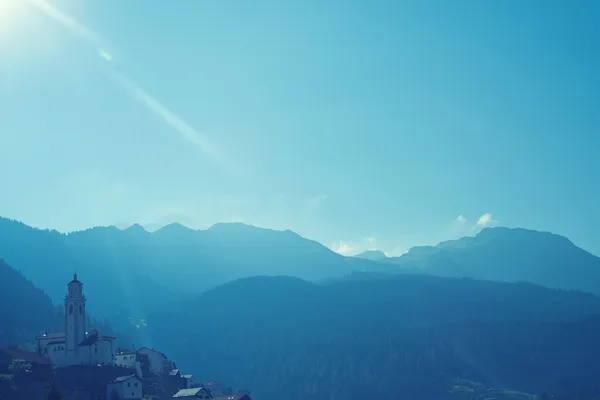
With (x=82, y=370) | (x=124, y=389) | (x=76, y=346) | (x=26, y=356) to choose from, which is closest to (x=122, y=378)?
(x=124, y=389)

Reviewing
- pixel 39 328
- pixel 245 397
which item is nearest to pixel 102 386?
pixel 245 397

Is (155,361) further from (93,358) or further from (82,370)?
(82,370)

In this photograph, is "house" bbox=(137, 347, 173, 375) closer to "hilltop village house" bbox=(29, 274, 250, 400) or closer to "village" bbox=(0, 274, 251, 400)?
"village" bbox=(0, 274, 251, 400)

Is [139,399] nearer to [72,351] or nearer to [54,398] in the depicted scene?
[72,351]

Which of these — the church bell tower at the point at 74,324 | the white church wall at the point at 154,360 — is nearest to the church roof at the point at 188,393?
the church bell tower at the point at 74,324

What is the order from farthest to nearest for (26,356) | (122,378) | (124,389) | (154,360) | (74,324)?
1. (154,360)
2. (74,324)
3. (26,356)
4. (122,378)
5. (124,389)

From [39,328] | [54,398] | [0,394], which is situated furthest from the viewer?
[39,328]

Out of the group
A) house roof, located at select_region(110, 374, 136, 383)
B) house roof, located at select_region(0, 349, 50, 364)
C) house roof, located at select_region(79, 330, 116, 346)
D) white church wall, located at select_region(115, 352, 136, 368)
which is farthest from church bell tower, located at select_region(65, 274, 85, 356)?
house roof, located at select_region(110, 374, 136, 383)
